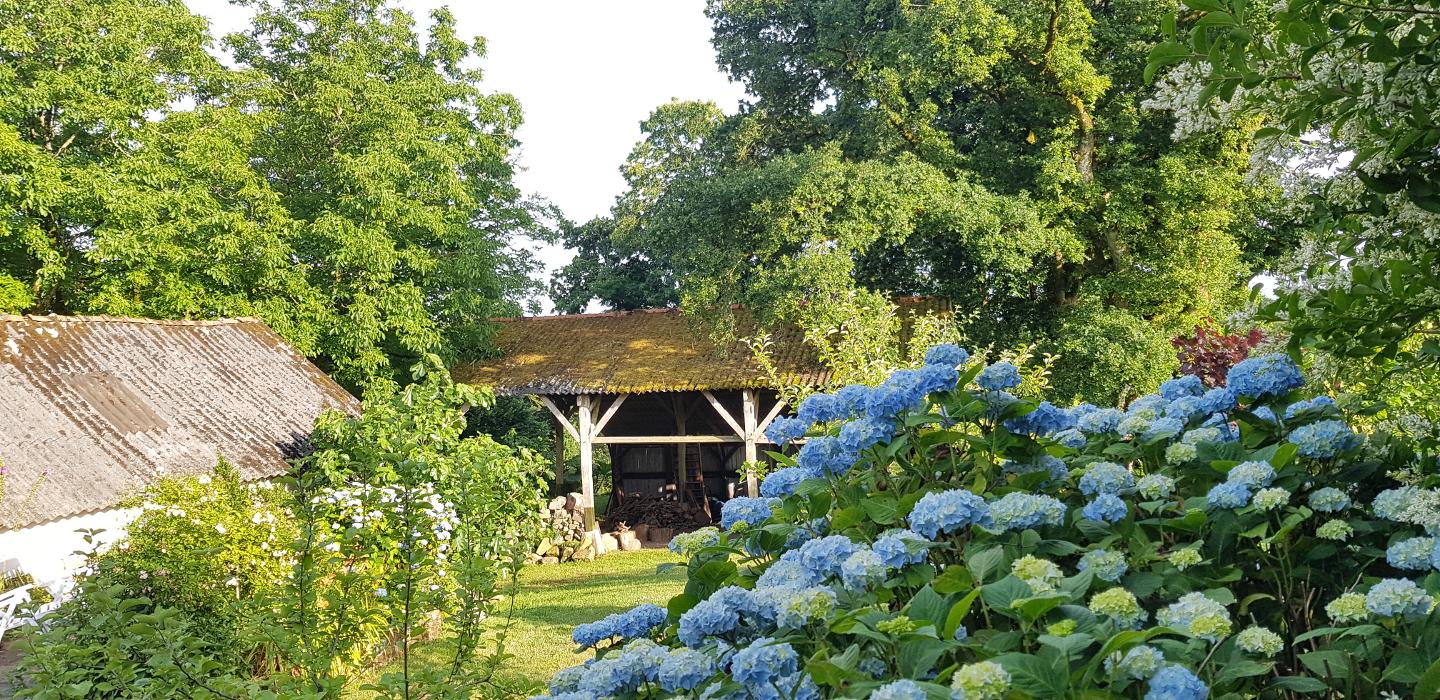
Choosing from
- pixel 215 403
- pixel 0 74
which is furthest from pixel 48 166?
pixel 215 403

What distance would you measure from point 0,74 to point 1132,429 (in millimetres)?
16516

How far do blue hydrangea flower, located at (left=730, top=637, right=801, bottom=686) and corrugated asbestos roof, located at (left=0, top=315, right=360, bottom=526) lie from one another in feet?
28.3

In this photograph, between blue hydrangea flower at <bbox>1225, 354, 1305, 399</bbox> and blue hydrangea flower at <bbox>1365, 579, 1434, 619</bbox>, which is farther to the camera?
blue hydrangea flower at <bbox>1225, 354, 1305, 399</bbox>

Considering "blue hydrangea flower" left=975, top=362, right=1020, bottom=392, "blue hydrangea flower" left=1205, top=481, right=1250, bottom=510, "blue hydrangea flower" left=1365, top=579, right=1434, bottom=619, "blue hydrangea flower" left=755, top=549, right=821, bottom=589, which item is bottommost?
"blue hydrangea flower" left=1365, top=579, right=1434, bottom=619

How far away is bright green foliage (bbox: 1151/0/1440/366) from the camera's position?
6.61ft

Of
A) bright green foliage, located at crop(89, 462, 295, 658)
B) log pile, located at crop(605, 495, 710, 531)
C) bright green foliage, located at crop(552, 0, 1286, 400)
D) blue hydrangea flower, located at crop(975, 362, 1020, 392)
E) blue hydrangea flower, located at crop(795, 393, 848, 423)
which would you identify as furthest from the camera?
log pile, located at crop(605, 495, 710, 531)

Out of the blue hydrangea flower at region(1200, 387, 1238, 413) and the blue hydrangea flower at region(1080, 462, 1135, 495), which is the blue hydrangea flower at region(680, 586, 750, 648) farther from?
the blue hydrangea flower at region(1200, 387, 1238, 413)

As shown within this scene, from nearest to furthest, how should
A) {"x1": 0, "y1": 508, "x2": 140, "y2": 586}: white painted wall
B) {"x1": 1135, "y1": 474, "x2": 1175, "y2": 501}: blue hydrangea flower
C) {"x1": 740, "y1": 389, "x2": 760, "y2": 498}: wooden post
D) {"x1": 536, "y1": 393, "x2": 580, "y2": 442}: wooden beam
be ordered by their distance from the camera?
{"x1": 1135, "y1": 474, "x2": 1175, "y2": 501}: blue hydrangea flower < {"x1": 0, "y1": 508, "x2": 140, "y2": 586}: white painted wall < {"x1": 740, "y1": 389, "x2": 760, "y2": 498}: wooden post < {"x1": 536, "y1": 393, "x2": 580, "y2": 442}: wooden beam

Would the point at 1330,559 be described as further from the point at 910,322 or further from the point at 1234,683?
the point at 910,322

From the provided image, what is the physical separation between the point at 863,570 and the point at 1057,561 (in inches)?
17.6

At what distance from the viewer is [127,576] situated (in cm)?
624

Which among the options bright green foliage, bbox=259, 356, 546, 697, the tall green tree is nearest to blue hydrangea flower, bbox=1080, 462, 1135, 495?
bright green foliage, bbox=259, 356, 546, 697

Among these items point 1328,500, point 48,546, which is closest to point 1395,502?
point 1328,500

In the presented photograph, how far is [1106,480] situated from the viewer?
1937 millimetres
